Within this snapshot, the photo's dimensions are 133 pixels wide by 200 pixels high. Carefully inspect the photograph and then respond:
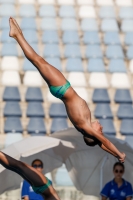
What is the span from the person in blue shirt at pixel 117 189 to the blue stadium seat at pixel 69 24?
7379mm

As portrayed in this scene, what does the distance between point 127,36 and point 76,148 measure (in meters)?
6.51

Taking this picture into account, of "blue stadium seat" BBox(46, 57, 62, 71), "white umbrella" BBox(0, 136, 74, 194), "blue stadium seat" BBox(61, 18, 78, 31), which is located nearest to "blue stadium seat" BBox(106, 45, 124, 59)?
"blue stadium seat" BBox(61, 18, 78, 31)

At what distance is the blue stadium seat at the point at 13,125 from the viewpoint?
13.4m

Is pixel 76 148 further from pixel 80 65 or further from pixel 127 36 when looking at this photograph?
pixel 127 36

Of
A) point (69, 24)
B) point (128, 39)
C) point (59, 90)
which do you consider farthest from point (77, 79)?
point (59, 90)

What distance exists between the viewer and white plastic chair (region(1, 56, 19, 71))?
49.8 feet

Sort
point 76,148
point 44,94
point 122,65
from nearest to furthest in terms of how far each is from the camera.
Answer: point 76,148, point 44,94, point 122,65

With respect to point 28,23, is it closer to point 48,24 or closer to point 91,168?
point 48,24

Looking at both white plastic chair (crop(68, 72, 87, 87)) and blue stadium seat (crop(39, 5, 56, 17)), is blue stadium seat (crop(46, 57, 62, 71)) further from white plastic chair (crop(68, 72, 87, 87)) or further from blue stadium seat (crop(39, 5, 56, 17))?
blue stadium seat (crop(39, 5, 56, 17))

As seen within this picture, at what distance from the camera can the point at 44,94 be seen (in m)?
14.6

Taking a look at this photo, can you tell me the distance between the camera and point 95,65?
15500mm

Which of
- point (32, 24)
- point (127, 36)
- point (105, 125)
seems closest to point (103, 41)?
point (127, 36)

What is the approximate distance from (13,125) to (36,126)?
507mm

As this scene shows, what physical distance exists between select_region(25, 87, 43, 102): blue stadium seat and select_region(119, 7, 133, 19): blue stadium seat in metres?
4.31
